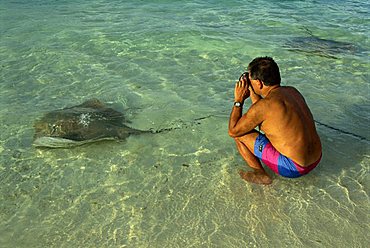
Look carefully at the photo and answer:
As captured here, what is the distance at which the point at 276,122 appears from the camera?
3664mm

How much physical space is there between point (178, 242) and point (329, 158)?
7.24 ft

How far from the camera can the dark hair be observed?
12.0 feet

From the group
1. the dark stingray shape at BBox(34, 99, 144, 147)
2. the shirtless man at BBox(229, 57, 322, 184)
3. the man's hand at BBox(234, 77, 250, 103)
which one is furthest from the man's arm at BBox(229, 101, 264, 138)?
the dark stingray shape at BBox(34, 99, 144, 147)

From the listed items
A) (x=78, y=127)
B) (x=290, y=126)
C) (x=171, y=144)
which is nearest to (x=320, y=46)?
(x=171, y=144)

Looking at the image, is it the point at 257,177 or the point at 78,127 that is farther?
the point at 78,127

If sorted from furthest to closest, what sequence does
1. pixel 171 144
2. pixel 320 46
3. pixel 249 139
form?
pixel 320 46 → pixel 171 144 → pixel 249 139

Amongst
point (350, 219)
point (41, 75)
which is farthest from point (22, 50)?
point (350, 219)

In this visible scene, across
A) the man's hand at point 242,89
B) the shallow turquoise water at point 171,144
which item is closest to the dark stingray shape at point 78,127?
the shallow turquoise water at point 171,144

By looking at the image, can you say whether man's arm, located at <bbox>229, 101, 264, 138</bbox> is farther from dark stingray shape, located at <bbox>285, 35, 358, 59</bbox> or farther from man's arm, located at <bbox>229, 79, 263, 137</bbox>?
dark stingray shape, located at <bbox>285, 35, 358, 59</bbox>

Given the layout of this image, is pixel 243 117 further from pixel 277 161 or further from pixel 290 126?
pixel 277 161

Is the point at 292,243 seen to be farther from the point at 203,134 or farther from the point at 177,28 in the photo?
the point at 177,28

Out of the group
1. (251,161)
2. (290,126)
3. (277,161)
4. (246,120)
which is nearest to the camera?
(290,126)

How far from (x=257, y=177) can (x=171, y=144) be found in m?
1.23

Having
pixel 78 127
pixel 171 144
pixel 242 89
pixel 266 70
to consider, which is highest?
pixel 266 70
